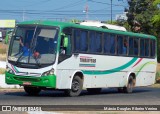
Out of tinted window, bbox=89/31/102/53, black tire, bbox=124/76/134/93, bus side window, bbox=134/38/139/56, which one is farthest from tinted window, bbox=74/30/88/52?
bus side window, bbox=134/38/139/56

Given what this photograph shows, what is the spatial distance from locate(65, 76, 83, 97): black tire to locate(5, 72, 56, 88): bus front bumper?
1506mm

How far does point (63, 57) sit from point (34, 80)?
5.11ft

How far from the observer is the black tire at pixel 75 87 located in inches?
896

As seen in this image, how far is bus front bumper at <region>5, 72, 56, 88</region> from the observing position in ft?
69.7

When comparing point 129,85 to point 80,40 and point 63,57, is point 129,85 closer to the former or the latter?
point 80,40

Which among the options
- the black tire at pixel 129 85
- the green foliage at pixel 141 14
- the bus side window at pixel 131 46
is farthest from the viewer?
the green foliage at pixel 141 14

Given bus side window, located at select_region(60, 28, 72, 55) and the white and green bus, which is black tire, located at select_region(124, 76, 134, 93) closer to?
the white and green bus

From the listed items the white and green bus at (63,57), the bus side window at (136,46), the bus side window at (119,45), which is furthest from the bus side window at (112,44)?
the bus side window at (136,46)

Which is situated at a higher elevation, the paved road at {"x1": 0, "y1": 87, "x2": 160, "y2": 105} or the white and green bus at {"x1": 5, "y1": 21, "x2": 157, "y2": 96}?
the white and green bus at {"x1": 5, "y1": 21, "x2": 157, "y2": 96}

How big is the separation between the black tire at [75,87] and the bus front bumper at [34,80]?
1506 millimetres

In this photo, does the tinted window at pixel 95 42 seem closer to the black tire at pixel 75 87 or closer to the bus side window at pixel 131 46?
the black tire at pixel 75 87

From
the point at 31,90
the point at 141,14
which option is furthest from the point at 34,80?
the point at 141,14

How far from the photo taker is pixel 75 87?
23.0 m

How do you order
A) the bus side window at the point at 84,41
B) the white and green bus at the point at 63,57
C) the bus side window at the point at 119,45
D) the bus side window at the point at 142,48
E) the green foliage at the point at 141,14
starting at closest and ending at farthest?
the white and green bus at the point at 63,57
the bus side window at the point at 84,41
the bus side window at the point at 119,45
the bus side window at the point at 142,48
the green foliage at the point at 141,14
